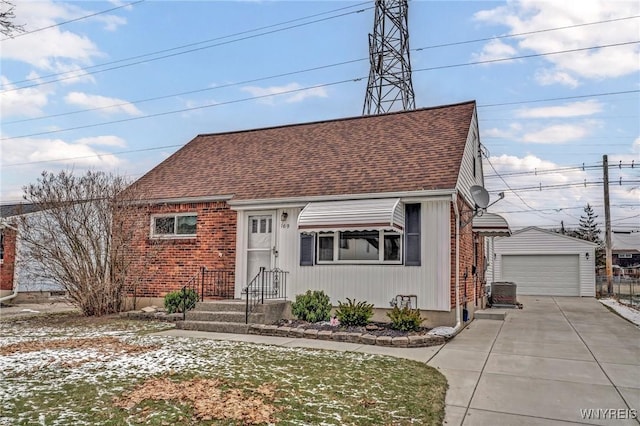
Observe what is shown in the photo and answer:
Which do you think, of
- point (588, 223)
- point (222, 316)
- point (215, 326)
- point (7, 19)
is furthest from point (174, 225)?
point (588, 223)

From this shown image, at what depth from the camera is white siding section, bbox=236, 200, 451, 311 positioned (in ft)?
35.6

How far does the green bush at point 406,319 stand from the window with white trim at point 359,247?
55.6 inches

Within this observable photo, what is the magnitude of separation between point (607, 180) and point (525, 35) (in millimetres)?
15479

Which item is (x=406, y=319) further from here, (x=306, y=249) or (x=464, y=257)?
(x=464, y=257)

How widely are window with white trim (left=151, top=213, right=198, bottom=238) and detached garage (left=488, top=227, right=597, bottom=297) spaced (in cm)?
1822

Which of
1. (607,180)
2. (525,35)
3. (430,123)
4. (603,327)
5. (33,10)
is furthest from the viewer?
(607,180)

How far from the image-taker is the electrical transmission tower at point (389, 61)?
1011 inches

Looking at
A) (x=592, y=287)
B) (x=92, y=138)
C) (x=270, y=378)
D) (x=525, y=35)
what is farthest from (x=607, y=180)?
(x=92, y=138)

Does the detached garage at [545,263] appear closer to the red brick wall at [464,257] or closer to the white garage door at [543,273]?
the white garage door at [543,273]

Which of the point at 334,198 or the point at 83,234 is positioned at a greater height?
the point at 334,198

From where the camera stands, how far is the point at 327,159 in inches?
552

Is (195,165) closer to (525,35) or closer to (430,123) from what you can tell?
(430,123)

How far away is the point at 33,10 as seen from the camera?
430 inches

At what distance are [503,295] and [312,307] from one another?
9274 millimetres
